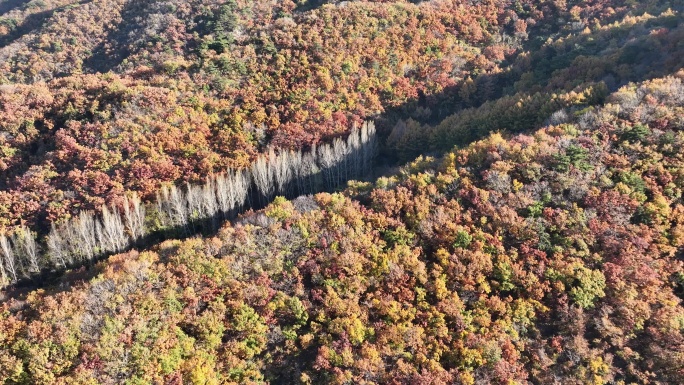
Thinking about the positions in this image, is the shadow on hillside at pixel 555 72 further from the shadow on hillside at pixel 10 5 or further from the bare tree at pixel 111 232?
the shadow on hillside at pixel 10 5

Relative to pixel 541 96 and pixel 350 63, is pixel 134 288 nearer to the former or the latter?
pixel 350 63

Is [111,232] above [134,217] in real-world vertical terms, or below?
below

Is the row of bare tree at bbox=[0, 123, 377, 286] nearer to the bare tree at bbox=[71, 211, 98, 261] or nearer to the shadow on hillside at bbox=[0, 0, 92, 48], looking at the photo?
the bare tree at bbox=[71, 211, 98, 261]

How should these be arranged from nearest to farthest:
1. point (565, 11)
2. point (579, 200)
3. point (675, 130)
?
point (579, 200), point (675, 130), point (565, 11)

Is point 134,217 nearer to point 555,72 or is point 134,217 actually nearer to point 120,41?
point 120,41

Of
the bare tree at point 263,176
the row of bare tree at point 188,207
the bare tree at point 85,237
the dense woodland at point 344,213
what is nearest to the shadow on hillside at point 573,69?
the dense woodland at point 344,213

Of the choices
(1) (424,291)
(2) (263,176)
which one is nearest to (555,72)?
(2) (263,176)

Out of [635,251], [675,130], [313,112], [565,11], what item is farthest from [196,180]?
[565,11]

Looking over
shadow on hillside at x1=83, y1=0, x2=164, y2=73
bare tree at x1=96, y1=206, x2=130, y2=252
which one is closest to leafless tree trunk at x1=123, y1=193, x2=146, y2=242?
bare tree at x1=96, y1=206, x2=130, y2=252
